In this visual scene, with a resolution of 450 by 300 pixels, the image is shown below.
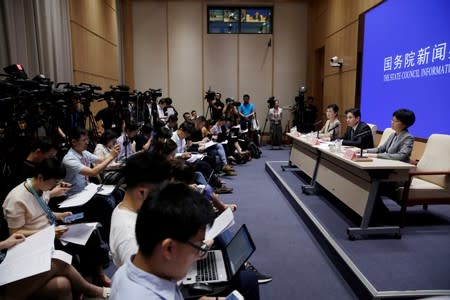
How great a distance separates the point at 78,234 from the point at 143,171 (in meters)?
0.76

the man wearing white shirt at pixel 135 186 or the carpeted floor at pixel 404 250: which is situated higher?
the man wearing white shirt at pixel 135 186

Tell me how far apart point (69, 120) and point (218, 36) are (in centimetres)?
641

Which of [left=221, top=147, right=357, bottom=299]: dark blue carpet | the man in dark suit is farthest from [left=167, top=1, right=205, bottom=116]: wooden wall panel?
the man in dark suit

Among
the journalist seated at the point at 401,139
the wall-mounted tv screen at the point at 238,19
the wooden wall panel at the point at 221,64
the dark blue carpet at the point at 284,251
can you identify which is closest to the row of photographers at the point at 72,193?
the dark blue carpet at the point at 284,251

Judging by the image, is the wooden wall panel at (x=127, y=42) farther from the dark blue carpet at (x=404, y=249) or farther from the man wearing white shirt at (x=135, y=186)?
the man wearing white shirt at (x=135, y=186)

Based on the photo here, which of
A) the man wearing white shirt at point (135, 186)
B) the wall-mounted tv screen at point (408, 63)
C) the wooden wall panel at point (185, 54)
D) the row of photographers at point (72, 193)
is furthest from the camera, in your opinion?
the wooden wall panel at point (185, 54)

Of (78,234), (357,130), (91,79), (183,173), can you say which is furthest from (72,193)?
(91,79)

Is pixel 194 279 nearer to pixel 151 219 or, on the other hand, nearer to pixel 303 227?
pixel 151 219

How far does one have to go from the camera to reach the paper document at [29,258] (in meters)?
1.44

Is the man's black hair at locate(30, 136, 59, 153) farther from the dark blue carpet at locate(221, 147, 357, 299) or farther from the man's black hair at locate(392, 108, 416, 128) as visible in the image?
the man's black hair at locate(392, 108, 416, 128)

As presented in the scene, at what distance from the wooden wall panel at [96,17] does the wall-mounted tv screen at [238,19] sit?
2594 mm

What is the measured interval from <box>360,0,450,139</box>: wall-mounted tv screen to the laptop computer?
3.34 metres

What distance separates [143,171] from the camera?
4.78ft

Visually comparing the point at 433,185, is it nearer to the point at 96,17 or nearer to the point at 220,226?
the point at 220,226
